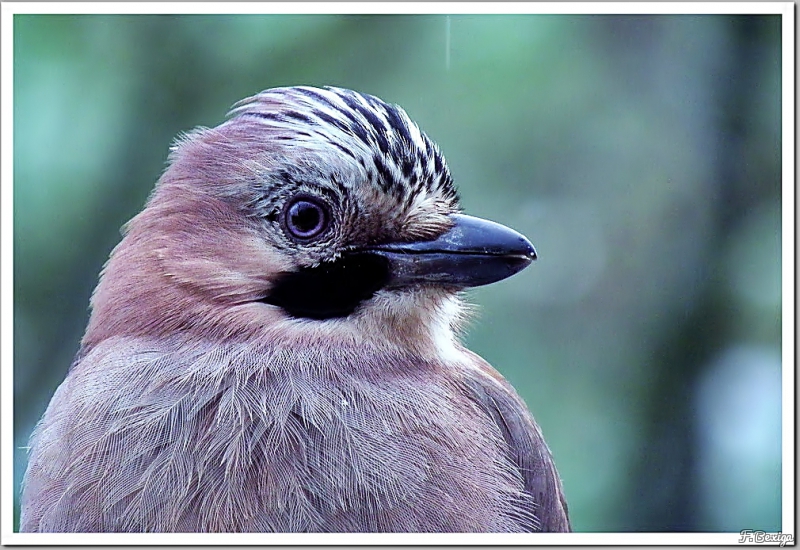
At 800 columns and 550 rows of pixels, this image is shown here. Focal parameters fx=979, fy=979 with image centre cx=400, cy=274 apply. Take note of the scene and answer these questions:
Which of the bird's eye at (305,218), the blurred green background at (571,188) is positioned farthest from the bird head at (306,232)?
the blurred green background at (571,188)

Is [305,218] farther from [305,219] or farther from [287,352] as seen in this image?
[287,352]

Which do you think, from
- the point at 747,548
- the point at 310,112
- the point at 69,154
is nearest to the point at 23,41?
the point at 69,154

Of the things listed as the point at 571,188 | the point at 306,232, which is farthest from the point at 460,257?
the point at 571,188

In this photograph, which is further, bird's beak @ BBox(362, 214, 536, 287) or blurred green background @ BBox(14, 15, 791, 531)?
blurred green background @ BBox(14, 15, 791, 531)

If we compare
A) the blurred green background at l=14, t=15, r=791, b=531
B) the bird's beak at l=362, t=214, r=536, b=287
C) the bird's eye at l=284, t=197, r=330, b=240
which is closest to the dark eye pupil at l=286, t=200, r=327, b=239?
the bird's eye at l=284, t=197, r=330, b=240

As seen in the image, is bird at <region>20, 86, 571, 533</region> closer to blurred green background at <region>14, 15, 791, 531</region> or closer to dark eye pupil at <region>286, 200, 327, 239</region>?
dark eye pupil at <region>286, 200, 327, 239</region>

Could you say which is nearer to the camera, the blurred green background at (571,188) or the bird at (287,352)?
the bird at (287,352)

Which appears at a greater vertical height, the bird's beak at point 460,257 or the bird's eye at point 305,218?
the bird's eye at point 305,218

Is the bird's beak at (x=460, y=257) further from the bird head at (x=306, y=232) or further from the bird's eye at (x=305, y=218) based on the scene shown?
the bird's eye at (x=305, y=218)
